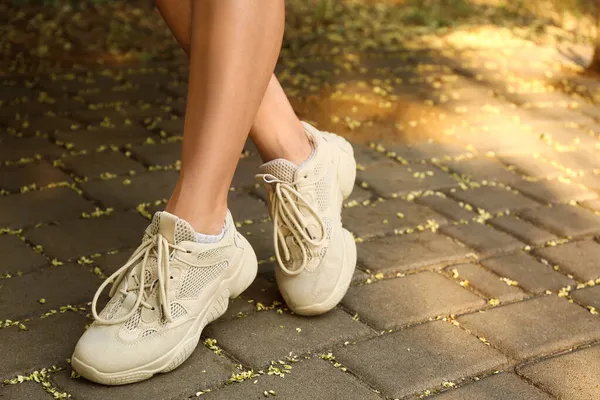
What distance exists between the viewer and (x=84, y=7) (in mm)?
5262

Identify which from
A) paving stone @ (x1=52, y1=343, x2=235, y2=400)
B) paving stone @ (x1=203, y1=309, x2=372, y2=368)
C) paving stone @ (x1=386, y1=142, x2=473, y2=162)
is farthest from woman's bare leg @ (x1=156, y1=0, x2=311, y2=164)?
paving stone @ (x1=386, y1=142, x2=473, y2=162)

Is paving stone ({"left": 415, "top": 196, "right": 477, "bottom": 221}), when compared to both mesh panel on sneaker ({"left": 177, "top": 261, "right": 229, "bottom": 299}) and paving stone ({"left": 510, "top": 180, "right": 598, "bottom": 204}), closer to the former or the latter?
paving stone ({"left": 510, "top": 180, "right": 598, "bottom": 204})

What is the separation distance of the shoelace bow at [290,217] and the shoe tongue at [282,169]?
0.01 meters

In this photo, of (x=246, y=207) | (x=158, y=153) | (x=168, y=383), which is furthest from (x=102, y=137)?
(x=168, y=383)

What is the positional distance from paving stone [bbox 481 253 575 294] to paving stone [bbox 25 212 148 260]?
0.97 meters

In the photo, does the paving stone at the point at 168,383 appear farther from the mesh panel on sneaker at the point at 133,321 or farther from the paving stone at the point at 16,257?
the paving stone at the point at 16,257

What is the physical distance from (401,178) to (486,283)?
79cm

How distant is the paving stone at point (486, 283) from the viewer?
7.50ft

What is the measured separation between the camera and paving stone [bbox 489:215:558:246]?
2.65m

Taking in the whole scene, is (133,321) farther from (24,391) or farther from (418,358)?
(418,358)

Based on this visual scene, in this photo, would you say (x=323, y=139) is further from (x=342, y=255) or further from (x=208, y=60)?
(x=208, y=60)

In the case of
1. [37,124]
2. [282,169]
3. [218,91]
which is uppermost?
[218,91]

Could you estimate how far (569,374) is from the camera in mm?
1932

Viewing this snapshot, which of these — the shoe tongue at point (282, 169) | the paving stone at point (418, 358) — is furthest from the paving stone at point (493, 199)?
the shoe tongue at point (282, 169)
